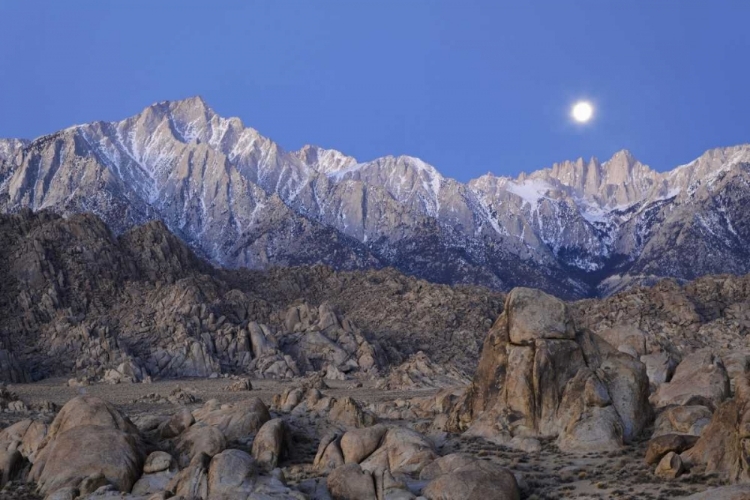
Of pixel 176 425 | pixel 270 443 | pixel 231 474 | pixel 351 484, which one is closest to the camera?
pixel 231 474

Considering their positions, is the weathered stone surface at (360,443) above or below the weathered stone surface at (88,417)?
below

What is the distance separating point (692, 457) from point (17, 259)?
8668cm

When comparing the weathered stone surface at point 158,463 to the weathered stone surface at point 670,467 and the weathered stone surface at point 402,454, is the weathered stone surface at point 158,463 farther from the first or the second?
the weathered stone surface at point 670,467

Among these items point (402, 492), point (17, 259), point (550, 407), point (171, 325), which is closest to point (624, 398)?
point (550, 407)

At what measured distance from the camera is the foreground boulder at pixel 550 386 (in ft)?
99.2

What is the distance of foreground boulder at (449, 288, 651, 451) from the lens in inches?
1191

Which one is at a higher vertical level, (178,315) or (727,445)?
(178,315)

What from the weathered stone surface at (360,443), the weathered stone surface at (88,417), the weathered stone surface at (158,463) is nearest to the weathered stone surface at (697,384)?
the weathered stone surface at (360,443)

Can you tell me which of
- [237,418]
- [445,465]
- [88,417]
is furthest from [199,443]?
[445,465]

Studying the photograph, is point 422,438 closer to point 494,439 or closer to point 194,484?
point 494,439

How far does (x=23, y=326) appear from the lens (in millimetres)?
83312

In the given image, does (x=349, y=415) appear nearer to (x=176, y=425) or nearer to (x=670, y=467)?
(x=176, y=425)

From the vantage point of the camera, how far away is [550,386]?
32.2 metres

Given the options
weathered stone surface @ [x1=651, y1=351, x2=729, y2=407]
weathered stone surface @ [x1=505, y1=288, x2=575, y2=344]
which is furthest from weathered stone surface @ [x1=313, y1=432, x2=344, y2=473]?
weathered stone surface @ [x1=651, y1=351, x2=729, y2=407]
